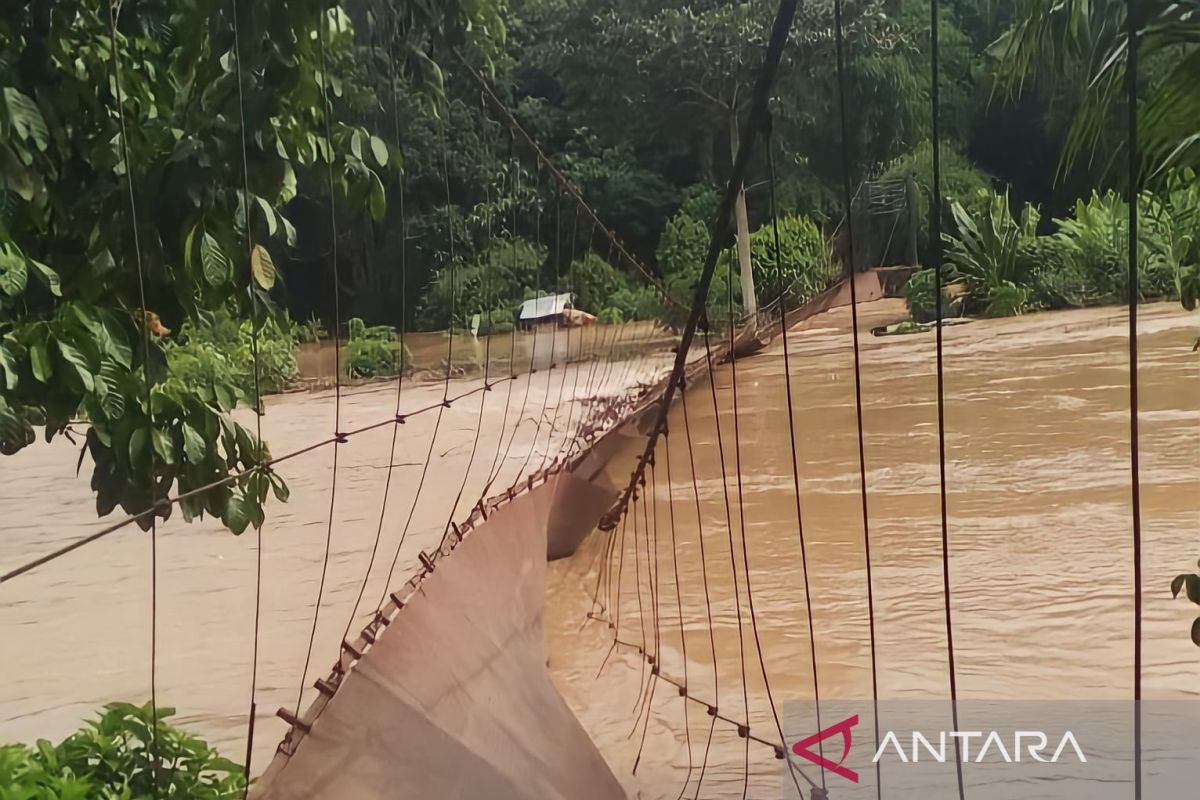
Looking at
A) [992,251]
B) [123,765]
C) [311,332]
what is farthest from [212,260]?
[311,332]

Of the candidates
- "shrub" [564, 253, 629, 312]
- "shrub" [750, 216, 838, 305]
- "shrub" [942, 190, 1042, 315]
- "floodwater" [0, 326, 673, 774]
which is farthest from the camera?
"shrub" [564, 253, 629, 312]

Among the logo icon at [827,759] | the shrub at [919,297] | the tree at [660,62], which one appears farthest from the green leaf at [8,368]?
the tree at [660,62]

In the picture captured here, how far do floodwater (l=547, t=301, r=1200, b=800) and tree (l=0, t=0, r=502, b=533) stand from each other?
0.62 m

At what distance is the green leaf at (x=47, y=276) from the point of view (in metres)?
0.69

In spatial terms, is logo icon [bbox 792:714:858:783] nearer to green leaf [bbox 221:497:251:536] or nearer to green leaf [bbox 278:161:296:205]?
green leaf [bbox 221:497:251:536]

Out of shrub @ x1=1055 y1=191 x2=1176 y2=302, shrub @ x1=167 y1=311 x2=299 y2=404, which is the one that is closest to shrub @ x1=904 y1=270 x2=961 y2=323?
shrub @ x1=1055 y1=191 x2=1176 y2=302

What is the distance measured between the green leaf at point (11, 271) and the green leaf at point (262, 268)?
14 centimetres

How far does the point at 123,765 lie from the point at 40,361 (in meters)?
0.37

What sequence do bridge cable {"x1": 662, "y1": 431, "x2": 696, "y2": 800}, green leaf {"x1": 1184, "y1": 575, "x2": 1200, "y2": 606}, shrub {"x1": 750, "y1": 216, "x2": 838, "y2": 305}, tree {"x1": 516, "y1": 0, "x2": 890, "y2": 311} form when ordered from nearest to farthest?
green leaf {"x1": 1184, "y1": 575, "x2": 1200, "y2": 606} < bridge cable {"x1": 662, "y1": 431, "x2": 696, "y2": 800} < shrub {"x1": 750, "y1": 216, "x2": 838, "y2": 305} < tree {"x1": 516, "y1": 0, "x2": 890, "y2": 311}

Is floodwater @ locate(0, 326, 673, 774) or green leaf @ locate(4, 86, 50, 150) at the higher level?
green leaf @ locate(4, 86, 50, 150)

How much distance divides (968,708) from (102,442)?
3.58 ft

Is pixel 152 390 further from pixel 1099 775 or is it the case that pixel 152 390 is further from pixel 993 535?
pixel 993 535

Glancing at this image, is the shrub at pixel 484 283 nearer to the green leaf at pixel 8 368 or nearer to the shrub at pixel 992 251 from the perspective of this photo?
the shrub at pixel 992 251

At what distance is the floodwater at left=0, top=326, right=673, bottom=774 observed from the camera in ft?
6.10
